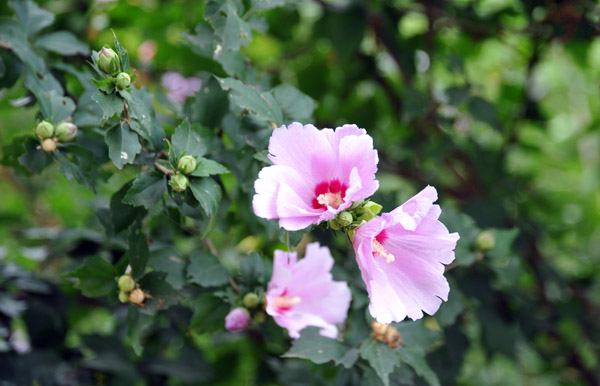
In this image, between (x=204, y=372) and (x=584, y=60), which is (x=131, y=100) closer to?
(x=204, y=372)

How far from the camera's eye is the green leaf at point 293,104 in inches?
39.7

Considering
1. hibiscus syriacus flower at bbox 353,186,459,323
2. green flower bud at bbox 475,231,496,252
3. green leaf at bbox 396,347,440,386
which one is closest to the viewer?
hibiscus syriacus flower at bbox 353,186,459,323

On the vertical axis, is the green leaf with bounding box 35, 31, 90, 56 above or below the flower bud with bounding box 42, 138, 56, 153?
below

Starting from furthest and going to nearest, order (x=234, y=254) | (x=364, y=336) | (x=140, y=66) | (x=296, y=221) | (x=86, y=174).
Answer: (x=140, y=66), (x=234, y=254), (x=364, y=336), (x=86, y=174), (x=296, y=221)

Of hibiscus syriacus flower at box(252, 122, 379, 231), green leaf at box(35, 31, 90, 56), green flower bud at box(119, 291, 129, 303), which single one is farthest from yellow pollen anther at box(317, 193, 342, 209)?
green leaf at box(35, 31, 90, 56)

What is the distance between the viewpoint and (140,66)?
1.94 m

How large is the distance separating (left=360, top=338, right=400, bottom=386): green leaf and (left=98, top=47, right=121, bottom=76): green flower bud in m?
0.57

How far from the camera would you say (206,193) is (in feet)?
2.69

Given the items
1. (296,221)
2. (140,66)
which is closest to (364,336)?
(296,221)

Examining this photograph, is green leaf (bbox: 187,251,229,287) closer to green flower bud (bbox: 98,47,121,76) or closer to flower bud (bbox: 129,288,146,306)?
flower bud (bbox: 129,288,146,306)

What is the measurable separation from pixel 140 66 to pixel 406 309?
1461 millimetres

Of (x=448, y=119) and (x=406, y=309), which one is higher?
(x=406, y=309)

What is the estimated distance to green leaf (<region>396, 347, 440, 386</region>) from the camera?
951 mm

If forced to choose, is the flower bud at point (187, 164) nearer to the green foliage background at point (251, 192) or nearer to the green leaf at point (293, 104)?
the green foliage background at point (251, 192)
